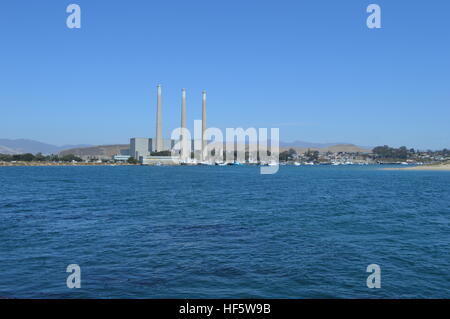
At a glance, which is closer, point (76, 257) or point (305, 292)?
point (305, 292)

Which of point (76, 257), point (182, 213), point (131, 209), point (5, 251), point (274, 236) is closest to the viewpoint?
point (76, 257)

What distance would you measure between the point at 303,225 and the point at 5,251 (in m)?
23.2

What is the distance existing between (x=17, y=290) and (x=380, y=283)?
16.3 m

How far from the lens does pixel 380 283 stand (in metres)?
18.4

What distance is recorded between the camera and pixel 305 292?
1714cm

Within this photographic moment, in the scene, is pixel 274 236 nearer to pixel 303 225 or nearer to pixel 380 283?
pixel 303 225
